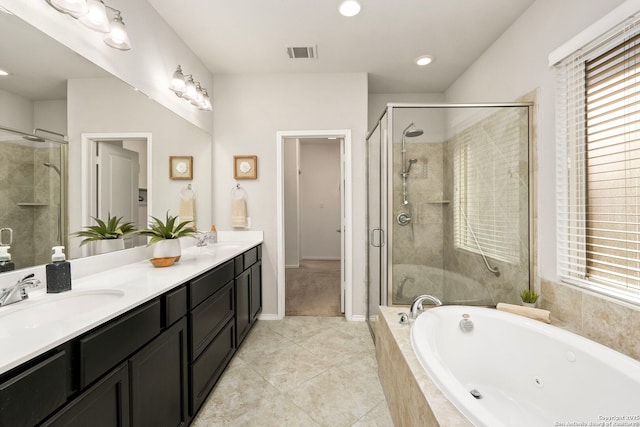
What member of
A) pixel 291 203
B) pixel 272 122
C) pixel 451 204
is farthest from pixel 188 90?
pixel 291 203

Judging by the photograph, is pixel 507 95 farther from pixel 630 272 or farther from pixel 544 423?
pixel 544 423

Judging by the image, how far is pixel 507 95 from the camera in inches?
87.7

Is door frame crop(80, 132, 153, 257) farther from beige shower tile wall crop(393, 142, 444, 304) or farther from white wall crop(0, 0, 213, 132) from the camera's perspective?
beige shower tile wall crop(393, 142, 444, 304)

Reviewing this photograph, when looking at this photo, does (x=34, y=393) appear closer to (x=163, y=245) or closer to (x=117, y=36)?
(x=163, y=245)

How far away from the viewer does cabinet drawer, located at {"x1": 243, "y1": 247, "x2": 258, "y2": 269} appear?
2.47m

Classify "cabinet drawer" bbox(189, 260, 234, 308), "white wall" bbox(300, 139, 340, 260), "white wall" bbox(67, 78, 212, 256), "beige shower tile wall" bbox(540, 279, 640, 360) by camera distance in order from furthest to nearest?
"white wall" bbox(300, 139, 340, 260)
"cabinet drawer" bbox(189, 260, 234, 308)
"white wall" bbox(67, 78, 212, 256)
"beige shower tile wall" bbox(540, 279, 640, 360)

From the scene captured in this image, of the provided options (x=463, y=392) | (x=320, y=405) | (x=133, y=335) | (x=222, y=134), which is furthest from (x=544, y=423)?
(x=222, y=134)

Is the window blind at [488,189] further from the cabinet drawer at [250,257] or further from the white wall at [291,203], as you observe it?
the white wall at [291,203]

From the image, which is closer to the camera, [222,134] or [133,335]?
[133,335]

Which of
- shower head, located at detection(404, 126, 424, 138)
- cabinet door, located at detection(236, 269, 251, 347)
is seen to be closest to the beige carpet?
cabinet door, located at detection(236, 269, 251, 347)

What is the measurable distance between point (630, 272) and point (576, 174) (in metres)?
0.58

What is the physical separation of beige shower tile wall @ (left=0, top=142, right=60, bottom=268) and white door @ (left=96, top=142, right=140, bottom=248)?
260mm

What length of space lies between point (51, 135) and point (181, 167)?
1.11 metres

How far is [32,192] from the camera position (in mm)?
1229
